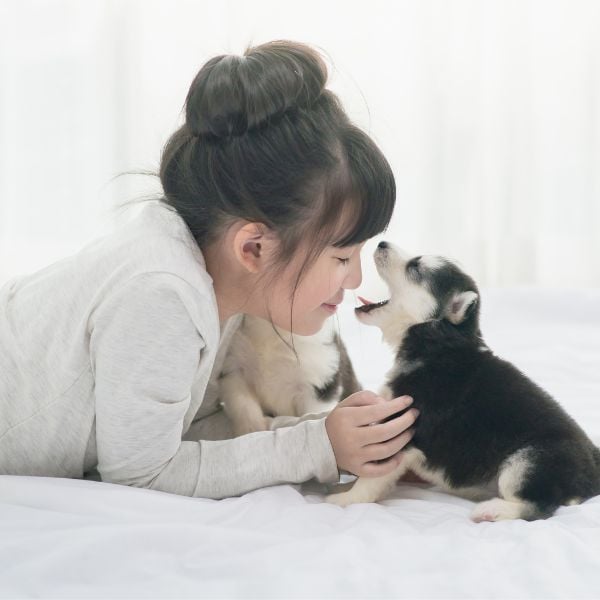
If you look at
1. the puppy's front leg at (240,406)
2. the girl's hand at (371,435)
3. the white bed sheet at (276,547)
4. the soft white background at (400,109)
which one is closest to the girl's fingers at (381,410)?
Result: the girl's hand at (371,435)

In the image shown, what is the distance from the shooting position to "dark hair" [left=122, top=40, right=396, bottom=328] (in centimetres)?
132

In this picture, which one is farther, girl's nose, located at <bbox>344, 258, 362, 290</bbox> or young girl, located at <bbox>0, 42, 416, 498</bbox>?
girl's nose, located at <bbox>344, 258, 362, 290</bbox>

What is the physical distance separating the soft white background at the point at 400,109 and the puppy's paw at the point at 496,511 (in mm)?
2393

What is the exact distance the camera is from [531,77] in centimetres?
375

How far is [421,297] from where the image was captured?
154cm

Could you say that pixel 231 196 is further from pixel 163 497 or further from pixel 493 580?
pixel 493 580

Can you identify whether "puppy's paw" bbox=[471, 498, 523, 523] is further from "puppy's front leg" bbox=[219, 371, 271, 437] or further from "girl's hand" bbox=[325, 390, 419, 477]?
"puppy's front leg" bbox=[219, 371, 271, 437]

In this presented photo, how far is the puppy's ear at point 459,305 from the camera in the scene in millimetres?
1485

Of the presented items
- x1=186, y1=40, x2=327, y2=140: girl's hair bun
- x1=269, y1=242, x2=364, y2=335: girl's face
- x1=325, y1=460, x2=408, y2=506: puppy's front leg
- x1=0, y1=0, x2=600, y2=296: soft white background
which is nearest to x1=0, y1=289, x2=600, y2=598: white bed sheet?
x1=325, y1=460, x2=408, y2=506: puppy's front leg

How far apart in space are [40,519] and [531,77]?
10.3 feet

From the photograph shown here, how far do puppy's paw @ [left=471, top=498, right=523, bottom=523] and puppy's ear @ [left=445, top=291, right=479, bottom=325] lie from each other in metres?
0.33

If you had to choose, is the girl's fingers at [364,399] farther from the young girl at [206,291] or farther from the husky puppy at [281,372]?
the husky puppy at [281,372]

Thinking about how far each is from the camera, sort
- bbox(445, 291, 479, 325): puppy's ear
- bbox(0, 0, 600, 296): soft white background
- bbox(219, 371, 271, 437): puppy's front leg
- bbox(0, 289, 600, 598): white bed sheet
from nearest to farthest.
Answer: bbox(0, 289, 600, 598): white bed sheet
bbox(445, 291, 479, 325): puppy's ear
bbox(219, 371, 271, 437): puppy's front leg
bbox(0, 0, 600, 296): soft white background

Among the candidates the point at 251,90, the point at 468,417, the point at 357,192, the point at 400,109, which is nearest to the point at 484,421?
the point at 468,417
